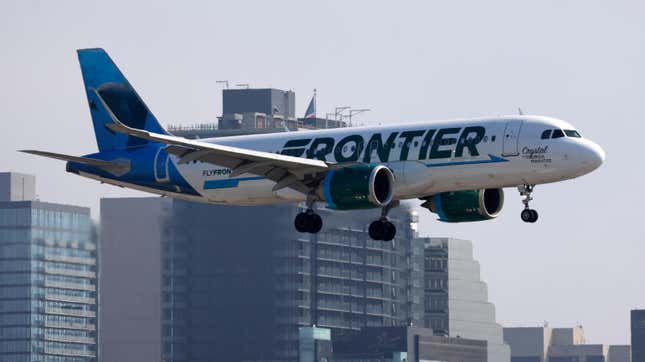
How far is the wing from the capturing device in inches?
4213

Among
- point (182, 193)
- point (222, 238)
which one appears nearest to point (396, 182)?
point (182, 193)

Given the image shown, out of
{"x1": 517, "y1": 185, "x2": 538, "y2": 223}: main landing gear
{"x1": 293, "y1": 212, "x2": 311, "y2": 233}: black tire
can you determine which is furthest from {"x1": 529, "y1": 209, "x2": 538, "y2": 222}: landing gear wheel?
{"x1": 293, "y1": 212, "x2": 311, "y2": 233}: black tire

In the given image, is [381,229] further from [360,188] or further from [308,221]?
[360,188]

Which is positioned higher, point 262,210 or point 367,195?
point 262,210

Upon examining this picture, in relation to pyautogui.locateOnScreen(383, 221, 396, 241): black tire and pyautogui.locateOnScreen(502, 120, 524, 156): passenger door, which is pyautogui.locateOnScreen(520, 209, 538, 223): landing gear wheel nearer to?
pyautogui.locateOnScreen(502, 120, 524, 156): passenger door

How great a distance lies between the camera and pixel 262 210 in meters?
192

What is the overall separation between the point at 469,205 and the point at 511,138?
6.96 m

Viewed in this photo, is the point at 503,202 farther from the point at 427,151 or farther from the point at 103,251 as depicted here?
the point at 103,251

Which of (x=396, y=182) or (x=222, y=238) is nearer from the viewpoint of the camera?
(x=396, y=182)

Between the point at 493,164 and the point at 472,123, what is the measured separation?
8.73ft

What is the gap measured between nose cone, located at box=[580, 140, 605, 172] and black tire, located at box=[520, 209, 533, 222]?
10.7 feet

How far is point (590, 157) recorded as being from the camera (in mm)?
105062

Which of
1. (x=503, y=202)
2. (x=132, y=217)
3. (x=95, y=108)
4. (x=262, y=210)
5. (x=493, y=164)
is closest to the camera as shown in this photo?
(x=493, y=164)

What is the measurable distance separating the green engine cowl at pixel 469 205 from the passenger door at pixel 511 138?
6.39m
